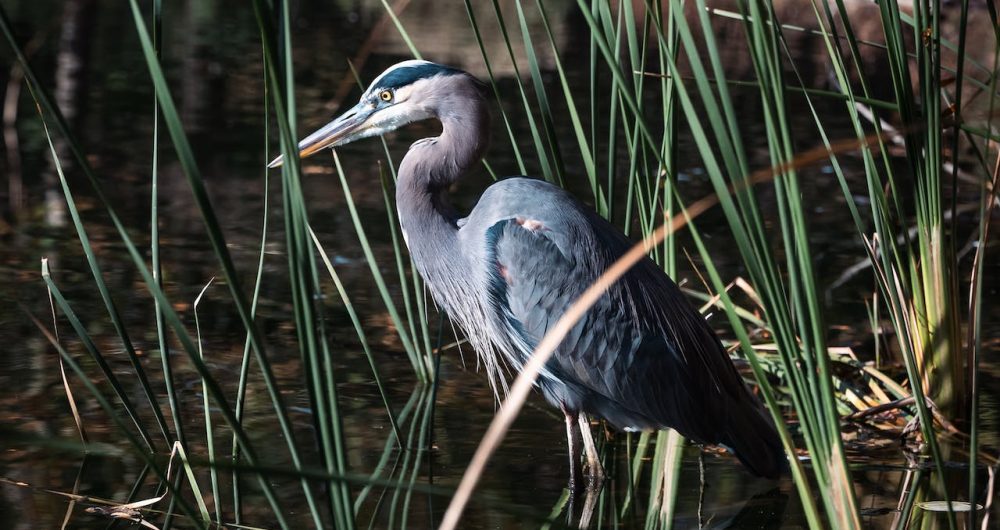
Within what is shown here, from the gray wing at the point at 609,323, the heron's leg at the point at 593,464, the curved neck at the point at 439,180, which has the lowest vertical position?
the heron's leg at the point at 593,464

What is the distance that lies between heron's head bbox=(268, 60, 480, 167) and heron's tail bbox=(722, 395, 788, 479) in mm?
1242

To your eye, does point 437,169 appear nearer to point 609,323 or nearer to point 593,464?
point 609,323

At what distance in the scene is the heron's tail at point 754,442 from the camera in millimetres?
3291

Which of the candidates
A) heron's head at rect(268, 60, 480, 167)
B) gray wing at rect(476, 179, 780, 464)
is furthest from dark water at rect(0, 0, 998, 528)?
gray wing at rect(476, 179, 780, 464)

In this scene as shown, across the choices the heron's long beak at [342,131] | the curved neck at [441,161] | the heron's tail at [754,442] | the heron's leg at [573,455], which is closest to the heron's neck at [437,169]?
the curved neck at [441,161]

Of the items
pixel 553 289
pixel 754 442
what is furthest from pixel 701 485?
pixel 553 289

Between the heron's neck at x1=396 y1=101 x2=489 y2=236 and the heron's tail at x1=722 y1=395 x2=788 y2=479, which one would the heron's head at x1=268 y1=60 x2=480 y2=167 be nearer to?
the heron's neck at x1=396 y1=101 x2=489 y2=236

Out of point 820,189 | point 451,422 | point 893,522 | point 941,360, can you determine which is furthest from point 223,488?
point 820,189

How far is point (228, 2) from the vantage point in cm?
1767

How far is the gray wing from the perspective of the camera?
3.23m

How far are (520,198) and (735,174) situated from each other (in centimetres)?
151

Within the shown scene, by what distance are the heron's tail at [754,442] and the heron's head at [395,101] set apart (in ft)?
4.07

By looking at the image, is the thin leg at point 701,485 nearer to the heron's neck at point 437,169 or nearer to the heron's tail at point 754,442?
the heron's tail at point 754,442

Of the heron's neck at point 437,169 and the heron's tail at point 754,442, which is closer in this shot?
the heron's tail at point 754,442
